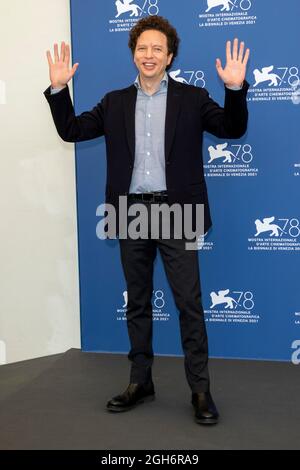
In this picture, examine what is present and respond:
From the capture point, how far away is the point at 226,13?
3.28 m

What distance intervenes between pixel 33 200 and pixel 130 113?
1246 mm

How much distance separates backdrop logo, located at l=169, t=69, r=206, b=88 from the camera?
335cm

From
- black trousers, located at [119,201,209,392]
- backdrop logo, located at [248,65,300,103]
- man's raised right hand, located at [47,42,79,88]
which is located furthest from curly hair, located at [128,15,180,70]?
backdrop logo, located at [248,65,300,103]

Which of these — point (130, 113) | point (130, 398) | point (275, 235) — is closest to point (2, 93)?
point (130, 113)

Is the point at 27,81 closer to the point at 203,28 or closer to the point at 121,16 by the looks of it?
the point at 121,16

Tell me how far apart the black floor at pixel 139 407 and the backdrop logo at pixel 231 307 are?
0.83 feet

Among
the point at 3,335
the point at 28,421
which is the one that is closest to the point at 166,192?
the point at 28,421

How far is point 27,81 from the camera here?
3.54 meters

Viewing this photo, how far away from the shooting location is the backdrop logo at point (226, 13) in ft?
10.7

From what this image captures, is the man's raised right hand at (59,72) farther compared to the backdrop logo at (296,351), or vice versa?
the backdrop logo at (296,351)

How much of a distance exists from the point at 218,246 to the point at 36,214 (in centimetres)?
115

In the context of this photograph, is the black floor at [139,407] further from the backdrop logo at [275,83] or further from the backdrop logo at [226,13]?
the backdrop logo at [226,13]

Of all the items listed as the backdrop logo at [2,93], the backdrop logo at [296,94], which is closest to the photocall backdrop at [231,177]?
the backdrop logo at [296,94]

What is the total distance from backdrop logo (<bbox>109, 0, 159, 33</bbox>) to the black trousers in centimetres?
136
